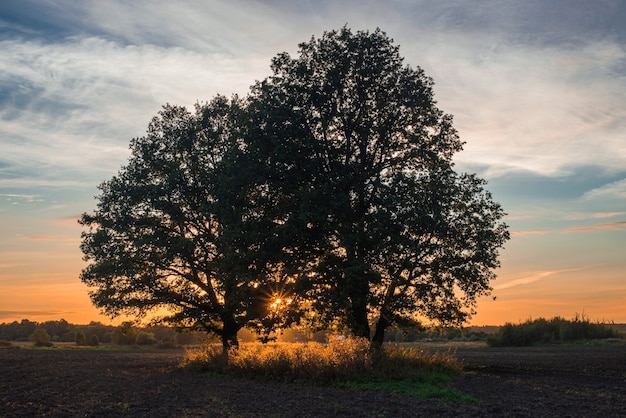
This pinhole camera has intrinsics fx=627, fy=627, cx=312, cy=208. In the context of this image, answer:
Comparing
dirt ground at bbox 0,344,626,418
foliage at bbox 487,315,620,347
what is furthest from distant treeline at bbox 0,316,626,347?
dirt ground at bbox 0,344,626,418

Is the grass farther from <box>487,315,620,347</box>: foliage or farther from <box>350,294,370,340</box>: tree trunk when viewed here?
<box>487,315,620,347</box>: foliage

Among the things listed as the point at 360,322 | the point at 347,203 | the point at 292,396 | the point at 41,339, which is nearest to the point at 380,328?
the point at 360,322

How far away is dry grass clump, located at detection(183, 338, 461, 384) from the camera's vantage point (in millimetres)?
24750

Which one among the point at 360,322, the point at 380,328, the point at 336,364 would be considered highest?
the point at 360,322

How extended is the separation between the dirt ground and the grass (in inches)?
43.8

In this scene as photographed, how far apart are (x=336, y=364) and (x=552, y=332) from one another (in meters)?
35.8

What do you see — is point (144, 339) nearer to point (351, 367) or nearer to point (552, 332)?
point (552, 332)

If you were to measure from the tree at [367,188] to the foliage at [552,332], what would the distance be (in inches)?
979

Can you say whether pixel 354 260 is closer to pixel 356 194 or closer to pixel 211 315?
pixel 356 194

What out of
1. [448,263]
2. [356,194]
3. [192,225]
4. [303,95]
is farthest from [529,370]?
[192,225]

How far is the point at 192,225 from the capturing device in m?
39.5

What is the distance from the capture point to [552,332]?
179 feet

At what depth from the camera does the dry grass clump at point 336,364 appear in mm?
24750

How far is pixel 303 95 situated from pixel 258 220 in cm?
692
